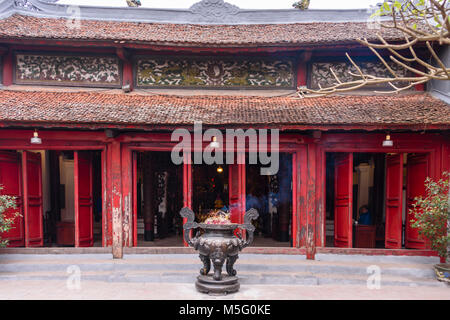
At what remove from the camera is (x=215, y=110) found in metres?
7.29

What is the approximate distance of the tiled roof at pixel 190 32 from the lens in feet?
25.5

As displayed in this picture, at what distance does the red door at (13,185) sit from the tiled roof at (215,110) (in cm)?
129

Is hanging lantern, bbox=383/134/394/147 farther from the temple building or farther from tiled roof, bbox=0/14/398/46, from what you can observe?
tiled roof, bbox=0/14/398/46

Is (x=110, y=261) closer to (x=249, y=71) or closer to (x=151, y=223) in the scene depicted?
(x=151, y=223)

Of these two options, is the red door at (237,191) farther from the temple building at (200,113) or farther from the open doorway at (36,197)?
the open doorway at (36,197)

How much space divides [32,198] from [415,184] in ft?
28.9

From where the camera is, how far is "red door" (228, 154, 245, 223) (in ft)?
24.8

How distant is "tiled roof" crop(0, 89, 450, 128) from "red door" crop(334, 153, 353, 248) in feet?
4.00

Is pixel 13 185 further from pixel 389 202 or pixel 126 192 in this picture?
pixel 389 202

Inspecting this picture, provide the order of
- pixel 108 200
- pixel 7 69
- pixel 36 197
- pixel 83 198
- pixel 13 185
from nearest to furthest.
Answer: pixel 108 200 < pixel 13 185 < pixel 83 198 < pixel 36 197 < pixel 7 69

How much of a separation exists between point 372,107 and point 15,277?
7.91 metres

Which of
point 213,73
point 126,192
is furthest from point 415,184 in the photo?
point 126,192

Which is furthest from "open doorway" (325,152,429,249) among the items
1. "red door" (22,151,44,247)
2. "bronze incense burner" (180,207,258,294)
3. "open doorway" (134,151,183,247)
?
"red door" (22,151,44,247)
